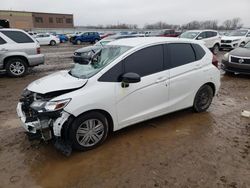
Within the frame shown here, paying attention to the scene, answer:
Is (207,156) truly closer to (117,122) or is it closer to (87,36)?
(117,122)

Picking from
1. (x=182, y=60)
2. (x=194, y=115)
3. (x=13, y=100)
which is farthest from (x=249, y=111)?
(x=13, y=100)

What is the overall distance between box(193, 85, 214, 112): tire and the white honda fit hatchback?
4.7 inches

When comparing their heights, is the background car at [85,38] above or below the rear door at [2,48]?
above

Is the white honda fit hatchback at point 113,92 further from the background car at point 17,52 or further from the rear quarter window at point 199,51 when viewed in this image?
the background car at point 17,52

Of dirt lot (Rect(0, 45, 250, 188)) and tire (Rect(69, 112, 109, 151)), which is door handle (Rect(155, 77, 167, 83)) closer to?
dirt lot (Rect(0, 45, 250, 188))

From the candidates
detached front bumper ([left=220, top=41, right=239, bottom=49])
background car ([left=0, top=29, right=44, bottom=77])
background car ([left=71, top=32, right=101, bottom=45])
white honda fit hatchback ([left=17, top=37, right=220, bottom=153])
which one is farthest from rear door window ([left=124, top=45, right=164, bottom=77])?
background car ([left=71, top=32, right=101, bottom=45])

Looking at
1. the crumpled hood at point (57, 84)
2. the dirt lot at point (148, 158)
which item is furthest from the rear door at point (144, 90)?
the crumpled hood at point (57, 84)

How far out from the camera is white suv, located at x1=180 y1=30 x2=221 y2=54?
1748 centimetres

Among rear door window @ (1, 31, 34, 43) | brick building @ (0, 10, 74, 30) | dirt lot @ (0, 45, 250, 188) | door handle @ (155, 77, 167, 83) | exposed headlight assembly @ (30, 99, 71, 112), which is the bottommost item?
dirt lot @ (0, 45, 250, 188)

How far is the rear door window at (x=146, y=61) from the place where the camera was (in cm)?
416

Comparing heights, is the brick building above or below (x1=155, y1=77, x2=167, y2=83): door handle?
above

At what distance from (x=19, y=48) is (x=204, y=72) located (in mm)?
7196

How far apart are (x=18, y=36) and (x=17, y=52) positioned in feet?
2.19

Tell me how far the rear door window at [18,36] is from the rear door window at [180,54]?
6822 millimetres
